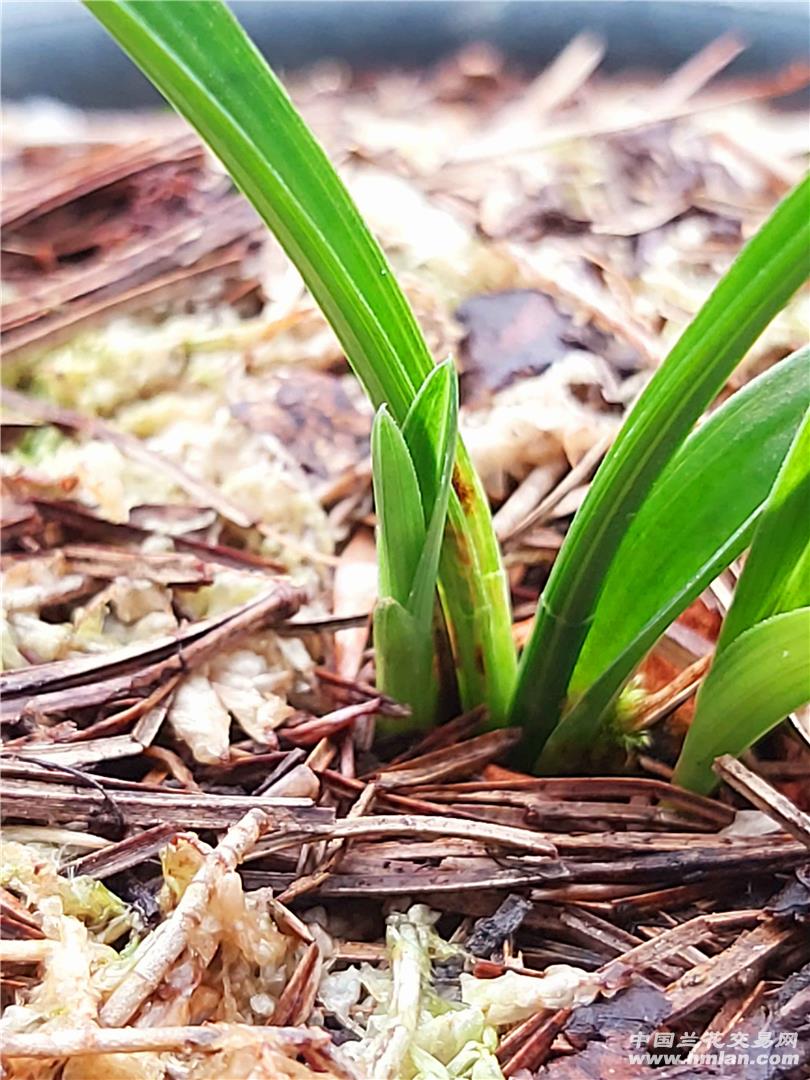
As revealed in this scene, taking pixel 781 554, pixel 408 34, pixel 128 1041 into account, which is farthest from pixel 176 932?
pixel 408 34

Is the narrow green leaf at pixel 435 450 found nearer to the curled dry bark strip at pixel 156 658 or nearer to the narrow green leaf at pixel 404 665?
the narrow green leaf at pixel 404 665

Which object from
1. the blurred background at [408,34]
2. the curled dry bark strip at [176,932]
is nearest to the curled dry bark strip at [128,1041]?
the curled dry bark strip at [176,932]

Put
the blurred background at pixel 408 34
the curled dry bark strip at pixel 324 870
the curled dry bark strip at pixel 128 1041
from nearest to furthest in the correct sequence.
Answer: the curled dry bark strip at pixel 128 1041 < the curled dry bark strip at pixel 324 870 < the blurred background at pixel 408 34

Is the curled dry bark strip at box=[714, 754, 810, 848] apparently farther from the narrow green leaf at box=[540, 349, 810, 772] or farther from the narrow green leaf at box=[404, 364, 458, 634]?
the narrow green leaf at box=[404, 364, 458, 634]

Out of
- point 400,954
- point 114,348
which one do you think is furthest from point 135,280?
point 400,954

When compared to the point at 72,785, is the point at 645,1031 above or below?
below

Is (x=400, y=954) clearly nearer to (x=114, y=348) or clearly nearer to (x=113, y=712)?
(x=113, y=712)
